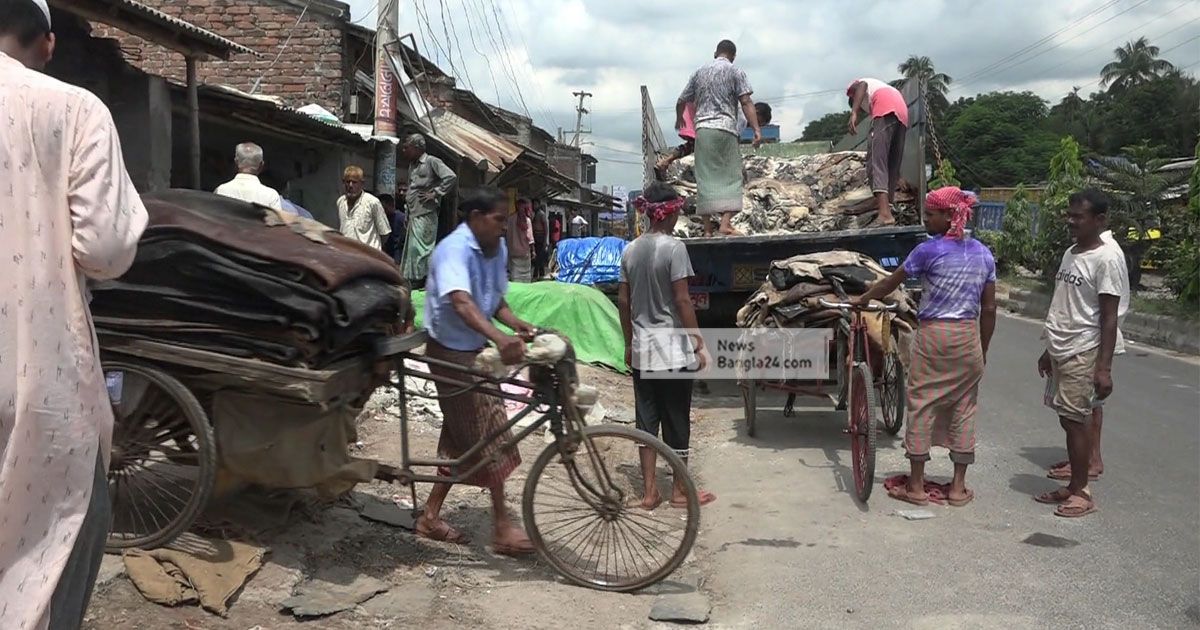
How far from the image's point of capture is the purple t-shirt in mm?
5250

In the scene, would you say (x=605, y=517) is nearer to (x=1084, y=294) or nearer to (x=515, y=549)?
(x=515, y=549)

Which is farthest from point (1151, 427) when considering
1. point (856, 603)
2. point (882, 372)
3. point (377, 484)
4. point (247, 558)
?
point (247, 558)

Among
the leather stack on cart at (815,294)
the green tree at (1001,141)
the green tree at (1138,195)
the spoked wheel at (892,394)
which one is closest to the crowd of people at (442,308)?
the leather stack on cart at (815,294)

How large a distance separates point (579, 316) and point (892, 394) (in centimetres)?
353

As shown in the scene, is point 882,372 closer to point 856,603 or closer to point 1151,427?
point 1151,427

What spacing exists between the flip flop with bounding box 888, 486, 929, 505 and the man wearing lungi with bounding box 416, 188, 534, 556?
2.31 metres

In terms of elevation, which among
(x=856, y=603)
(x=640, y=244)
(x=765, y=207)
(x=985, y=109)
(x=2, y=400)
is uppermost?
(x=985, y=109)

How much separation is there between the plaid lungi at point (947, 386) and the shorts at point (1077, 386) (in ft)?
1.48

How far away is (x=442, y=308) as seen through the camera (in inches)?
174

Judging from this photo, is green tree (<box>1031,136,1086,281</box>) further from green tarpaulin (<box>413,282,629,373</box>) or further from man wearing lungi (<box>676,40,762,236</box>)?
man wearing lungi (<box>676,40,762,236</box>)

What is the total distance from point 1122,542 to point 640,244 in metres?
2.91

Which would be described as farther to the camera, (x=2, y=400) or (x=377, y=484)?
(x=377, y=484)

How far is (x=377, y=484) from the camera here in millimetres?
5453

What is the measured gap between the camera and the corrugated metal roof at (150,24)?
641cm
